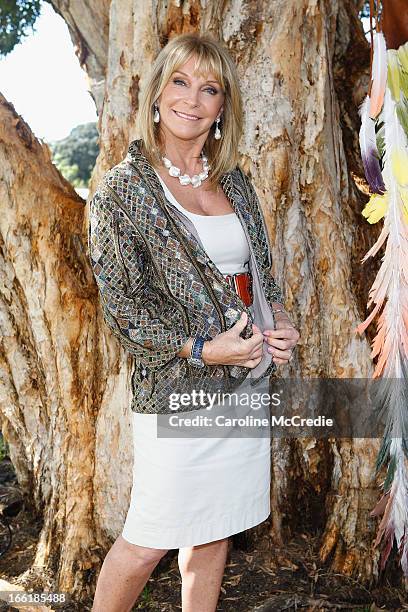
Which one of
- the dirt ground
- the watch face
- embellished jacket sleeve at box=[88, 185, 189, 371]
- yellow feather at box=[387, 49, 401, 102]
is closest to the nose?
embellished jacket sleeve at box=[88, 185, 189, 371]

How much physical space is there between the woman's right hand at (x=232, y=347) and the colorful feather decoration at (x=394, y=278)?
0.33 m

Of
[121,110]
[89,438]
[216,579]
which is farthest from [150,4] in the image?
[216,579]

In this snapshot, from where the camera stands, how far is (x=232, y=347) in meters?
2.19

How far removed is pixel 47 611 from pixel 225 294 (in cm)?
158

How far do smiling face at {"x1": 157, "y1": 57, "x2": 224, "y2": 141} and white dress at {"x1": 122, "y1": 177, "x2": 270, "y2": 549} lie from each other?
0.19 metres

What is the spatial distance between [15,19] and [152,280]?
3.39 metres

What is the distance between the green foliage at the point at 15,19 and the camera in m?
4.86

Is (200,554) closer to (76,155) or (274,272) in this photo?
(274,272)

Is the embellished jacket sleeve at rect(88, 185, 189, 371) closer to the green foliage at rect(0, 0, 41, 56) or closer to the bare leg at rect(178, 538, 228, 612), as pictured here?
the bare leg at rect(178, 538, 228, 612)

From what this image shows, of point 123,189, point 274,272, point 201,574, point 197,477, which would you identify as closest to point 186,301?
point 123,189

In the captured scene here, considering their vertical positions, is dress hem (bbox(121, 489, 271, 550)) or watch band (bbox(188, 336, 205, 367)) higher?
watch band (bbox(188, 336, 205, 367))

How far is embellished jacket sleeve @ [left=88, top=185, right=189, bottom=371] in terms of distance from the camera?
2.16 meters

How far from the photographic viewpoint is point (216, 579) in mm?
2539

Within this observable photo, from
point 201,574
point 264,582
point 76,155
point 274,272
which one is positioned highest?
point 76,155
